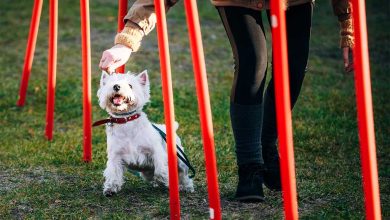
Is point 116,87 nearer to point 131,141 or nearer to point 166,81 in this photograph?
point 131,141

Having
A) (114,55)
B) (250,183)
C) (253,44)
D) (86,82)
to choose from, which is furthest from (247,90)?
(86,82)

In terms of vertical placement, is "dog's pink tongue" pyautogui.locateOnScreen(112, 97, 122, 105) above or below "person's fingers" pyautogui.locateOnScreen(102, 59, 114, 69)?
below

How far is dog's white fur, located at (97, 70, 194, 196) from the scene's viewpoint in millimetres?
4414

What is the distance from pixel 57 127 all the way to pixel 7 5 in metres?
7.36

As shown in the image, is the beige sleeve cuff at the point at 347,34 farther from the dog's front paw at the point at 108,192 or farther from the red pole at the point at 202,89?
the dog's front paw at the point at 108,192

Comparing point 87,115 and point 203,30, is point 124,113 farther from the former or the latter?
point 203,30

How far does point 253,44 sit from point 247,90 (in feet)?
0.82

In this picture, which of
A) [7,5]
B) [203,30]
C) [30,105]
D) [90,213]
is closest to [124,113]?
[90,213]

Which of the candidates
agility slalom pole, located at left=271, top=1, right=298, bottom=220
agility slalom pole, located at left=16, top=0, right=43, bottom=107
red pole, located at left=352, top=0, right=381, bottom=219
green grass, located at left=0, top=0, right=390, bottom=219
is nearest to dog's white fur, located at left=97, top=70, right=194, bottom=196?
green grass, located at left=0, top=0, right=390, bottom=219

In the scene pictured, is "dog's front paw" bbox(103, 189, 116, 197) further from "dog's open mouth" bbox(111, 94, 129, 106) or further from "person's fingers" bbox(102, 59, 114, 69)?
"person's fingers" bbox(102, 59, 114, 69)

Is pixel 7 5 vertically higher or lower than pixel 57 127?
higher

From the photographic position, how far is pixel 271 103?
175 inches

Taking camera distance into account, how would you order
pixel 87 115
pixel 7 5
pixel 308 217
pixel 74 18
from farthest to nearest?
pixel 7 5
pixel 74 18
pixel 87 115
pixel 308 217

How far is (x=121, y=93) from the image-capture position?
4.35m
